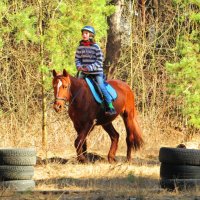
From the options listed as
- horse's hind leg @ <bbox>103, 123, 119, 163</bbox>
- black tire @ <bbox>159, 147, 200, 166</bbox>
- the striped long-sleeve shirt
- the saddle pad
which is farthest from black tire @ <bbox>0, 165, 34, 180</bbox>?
horse's hind leg @ <bbox>103, 123, 119, 163</bbox>

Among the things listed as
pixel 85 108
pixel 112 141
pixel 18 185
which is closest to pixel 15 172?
pixel 18 185

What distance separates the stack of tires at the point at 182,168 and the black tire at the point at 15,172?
2.02 m

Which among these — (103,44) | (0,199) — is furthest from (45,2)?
(0,199)

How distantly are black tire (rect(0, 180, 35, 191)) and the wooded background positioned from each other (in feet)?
18.9

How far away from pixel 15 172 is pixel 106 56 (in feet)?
38.4

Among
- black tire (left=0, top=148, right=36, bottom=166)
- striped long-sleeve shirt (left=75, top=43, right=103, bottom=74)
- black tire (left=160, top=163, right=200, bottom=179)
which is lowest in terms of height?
black tire (left=160, top=163, right=200, bottom=179)

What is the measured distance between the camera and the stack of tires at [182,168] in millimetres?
9750

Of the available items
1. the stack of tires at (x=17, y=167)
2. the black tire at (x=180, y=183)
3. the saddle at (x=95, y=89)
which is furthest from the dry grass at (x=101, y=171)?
the saddle at (x=95, y=89)

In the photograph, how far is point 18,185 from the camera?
986 centimetres

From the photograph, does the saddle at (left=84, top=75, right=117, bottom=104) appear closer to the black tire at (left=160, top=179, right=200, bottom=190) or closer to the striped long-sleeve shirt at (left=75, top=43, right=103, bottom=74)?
the striped long-sleeve shirt at (left=75, top=43, right=103, bottom=74)

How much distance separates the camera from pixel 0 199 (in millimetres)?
8727

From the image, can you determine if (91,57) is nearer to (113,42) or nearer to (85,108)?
(85,108)

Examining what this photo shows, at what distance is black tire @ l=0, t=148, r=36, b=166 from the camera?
9938 millimetres

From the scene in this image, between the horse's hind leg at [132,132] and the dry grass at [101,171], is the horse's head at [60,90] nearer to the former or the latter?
the dry grass at [101,171]
